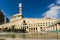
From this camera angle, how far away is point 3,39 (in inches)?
818

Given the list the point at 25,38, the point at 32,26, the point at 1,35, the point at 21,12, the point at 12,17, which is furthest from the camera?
the point at 12,17

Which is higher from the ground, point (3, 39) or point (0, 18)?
point (0, 18)

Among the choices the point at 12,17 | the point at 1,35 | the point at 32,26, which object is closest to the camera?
the point at 1,35

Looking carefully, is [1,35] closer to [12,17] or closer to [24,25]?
[24,25]

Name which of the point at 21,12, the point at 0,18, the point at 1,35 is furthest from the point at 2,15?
the point at 1,35

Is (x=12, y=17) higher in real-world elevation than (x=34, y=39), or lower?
higher

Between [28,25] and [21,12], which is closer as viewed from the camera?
[28,25]

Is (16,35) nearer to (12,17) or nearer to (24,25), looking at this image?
(24,25)

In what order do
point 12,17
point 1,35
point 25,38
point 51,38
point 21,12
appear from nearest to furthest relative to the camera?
point 51,38 < point 25,38 < point 1,35 < point 21,12 < point 12,17

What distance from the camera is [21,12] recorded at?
73188mm

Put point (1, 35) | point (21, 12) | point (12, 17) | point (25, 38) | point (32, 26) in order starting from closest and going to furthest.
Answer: point (25, 38) < point (1, 35) < point (32, 26) < point (21, 12) < point (12, 17)

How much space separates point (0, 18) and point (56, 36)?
60.3 meters

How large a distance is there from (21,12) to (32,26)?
25.2 meters

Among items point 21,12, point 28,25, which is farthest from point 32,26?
point 21,12
